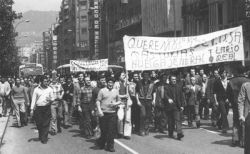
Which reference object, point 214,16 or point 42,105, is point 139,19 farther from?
point 42,105

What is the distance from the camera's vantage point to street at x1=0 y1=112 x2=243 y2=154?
11.0m

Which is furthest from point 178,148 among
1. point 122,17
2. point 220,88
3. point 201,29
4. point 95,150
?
point 122,17

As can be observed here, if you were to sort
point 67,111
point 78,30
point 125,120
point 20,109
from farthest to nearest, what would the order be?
point 78,30, point 20,109, point 67,111, point 125,120

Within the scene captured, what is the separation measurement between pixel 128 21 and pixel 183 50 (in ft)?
179

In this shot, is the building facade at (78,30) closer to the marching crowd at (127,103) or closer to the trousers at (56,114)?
the trousers at (56,114)

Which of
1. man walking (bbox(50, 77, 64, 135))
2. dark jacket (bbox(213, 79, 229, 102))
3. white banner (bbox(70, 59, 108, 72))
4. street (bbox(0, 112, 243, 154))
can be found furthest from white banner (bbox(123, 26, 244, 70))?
white banner (bbox(70, 59, 108, 72))

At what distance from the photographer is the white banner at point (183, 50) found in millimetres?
14000

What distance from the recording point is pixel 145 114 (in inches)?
556

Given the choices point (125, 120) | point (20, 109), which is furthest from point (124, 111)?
point (20, 109)

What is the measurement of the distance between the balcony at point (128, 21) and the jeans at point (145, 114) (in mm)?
47912

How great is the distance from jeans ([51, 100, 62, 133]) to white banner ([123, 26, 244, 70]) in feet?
9.82

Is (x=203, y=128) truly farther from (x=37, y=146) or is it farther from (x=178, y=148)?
(x=37, y=146)

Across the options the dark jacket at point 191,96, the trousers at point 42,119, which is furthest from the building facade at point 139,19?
the trousers at point 42,119

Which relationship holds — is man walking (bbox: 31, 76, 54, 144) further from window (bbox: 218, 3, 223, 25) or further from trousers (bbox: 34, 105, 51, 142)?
window (bbox: 218, 3, 223, 25)
